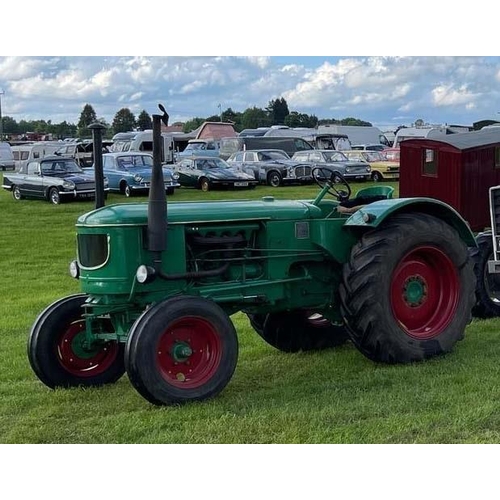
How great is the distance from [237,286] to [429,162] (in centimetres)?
645

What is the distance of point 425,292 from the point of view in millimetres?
6234

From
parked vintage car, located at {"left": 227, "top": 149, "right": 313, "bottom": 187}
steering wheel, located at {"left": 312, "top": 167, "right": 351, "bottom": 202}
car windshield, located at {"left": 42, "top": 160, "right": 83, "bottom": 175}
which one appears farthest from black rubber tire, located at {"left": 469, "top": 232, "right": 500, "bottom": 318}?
parked vintage car, located at {"left": 227, "top": 149, "right": 313, "bottom": 187}

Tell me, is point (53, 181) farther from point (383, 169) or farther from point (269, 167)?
point (383, 169)

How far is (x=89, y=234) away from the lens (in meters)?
5.30

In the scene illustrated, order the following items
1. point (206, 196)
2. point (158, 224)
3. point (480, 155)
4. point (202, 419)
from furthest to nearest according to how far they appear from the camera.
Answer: point (206, 196), point (480, 155), point (158, 224), point (202, 419)

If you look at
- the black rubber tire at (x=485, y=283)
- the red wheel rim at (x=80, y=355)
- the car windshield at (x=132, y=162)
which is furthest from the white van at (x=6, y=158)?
the red wheel rim at (x=80, y=355)

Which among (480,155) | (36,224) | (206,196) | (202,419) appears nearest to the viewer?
(202,419)

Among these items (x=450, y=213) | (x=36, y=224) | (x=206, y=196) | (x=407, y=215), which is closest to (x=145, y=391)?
(x=407, y=215)

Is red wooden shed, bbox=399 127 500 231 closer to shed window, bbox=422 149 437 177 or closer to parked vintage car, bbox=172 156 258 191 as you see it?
shed window, bbox=422 149 437 177

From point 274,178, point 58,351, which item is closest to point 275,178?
point 274,178

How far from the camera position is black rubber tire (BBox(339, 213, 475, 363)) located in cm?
571

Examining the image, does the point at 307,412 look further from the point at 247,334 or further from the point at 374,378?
the point at 247,334

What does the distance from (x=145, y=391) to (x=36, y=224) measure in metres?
14.6

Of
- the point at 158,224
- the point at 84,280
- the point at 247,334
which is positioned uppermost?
the point at 158,224
